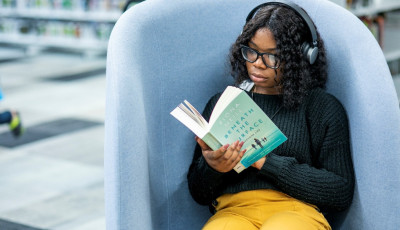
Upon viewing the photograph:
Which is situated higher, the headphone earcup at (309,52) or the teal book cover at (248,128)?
the headphone earcup at (309,52)

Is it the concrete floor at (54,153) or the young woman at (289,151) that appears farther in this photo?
the concrete floor at (54,153)

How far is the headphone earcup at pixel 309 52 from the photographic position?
5.48 feet

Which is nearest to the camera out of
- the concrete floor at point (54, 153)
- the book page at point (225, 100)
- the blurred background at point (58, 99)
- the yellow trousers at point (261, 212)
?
the book page at point (225, 100)

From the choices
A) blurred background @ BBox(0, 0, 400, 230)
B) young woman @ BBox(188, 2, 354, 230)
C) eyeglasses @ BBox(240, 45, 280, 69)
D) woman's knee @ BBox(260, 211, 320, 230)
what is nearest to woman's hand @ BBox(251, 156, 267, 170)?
young woman @ BBox(188, 2, 354, 230)

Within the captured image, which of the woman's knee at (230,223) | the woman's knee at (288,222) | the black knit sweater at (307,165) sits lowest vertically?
the woman's knee at (230,223)

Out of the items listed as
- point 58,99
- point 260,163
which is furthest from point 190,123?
point 58,99

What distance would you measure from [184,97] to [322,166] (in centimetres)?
49

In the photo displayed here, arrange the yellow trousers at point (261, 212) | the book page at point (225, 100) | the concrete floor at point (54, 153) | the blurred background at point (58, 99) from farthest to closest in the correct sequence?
the blurred background at point (58, 99)
the concrete floor at point (54, 153)
the yellow trousers at point (261, 212)
the book page at point (225, 100)

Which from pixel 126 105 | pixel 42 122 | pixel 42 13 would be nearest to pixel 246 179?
pixel 126 105

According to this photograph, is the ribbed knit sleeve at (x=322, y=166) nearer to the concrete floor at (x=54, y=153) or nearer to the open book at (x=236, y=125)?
the open book at (x=236, y=125)

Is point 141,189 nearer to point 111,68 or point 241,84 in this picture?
point 111,68

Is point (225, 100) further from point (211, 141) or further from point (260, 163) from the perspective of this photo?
point (260, 163)

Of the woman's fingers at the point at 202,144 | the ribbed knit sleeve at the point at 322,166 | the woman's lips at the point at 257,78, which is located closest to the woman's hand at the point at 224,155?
the woman's fingers at the point at 202,144

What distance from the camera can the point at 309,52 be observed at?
1.68 metres
